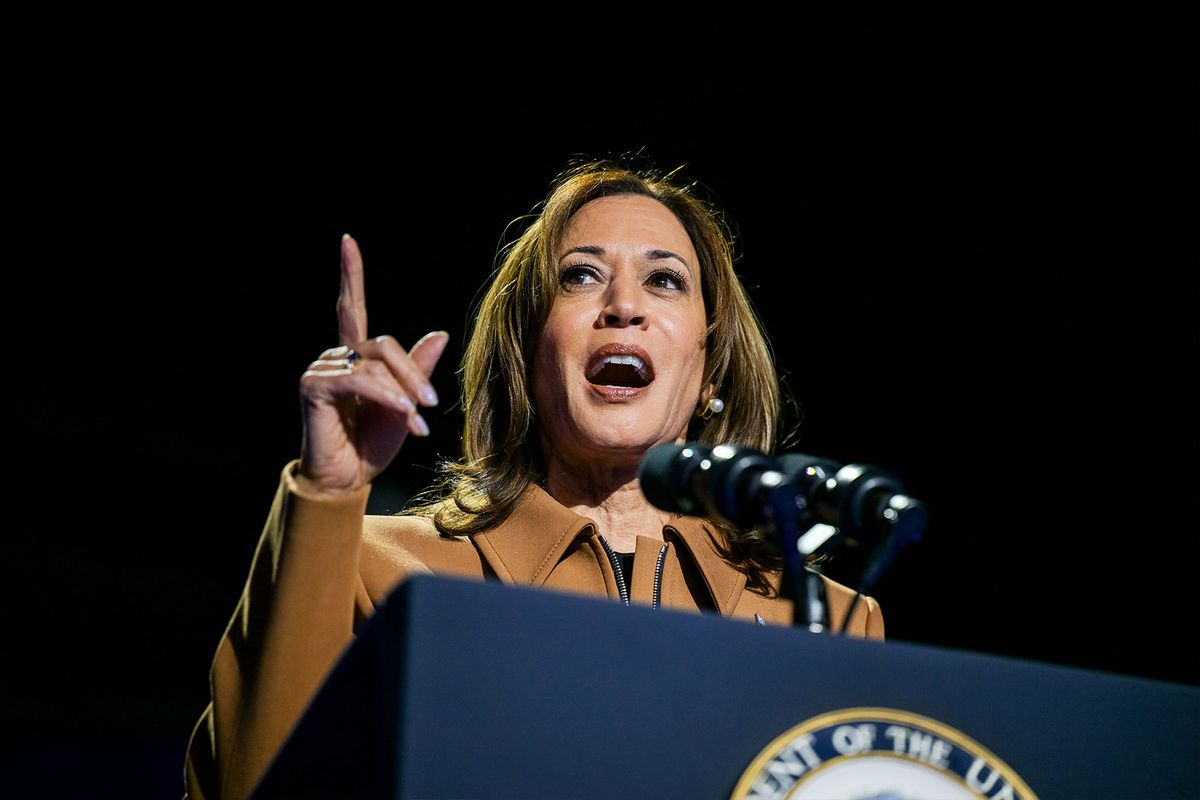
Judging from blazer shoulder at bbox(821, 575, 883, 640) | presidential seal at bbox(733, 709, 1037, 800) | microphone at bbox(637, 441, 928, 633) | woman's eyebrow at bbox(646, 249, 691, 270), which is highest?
woman's eyebrow at bbox(646, 249, 691, 270)

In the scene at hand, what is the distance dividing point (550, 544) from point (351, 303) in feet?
1.83

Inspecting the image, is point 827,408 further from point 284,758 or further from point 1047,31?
point 284,758

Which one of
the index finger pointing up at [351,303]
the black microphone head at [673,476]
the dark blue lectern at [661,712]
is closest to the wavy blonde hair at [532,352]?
the index finger pointing up at [351,303]

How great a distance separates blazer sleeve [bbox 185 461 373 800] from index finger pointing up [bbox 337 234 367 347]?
0.16 meters

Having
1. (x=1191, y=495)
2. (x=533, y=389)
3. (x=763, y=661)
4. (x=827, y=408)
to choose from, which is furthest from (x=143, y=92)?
(x=1191, y=495)

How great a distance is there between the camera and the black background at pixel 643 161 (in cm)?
282

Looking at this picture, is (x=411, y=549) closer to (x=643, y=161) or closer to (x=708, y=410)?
(x=708, y=410)

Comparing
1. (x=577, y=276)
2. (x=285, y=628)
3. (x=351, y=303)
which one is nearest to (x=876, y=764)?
(x=285, y=628)

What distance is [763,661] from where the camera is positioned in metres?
0.79

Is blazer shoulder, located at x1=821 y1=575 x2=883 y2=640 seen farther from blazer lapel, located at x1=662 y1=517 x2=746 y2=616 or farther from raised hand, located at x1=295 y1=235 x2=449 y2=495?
raised hand, located at x1=295 y1=235 x2=449 y2=495

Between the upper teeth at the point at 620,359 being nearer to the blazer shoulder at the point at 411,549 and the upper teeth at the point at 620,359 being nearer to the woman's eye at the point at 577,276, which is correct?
the woman's eye at the point at 577,276

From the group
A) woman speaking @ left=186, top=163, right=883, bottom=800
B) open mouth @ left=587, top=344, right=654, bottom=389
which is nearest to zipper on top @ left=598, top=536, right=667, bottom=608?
woman speaking @ left=186, top=163, right=883, bottom=800

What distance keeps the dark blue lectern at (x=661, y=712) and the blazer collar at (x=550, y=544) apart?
2.71ft

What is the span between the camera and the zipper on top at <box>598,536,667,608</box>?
1668 mm
